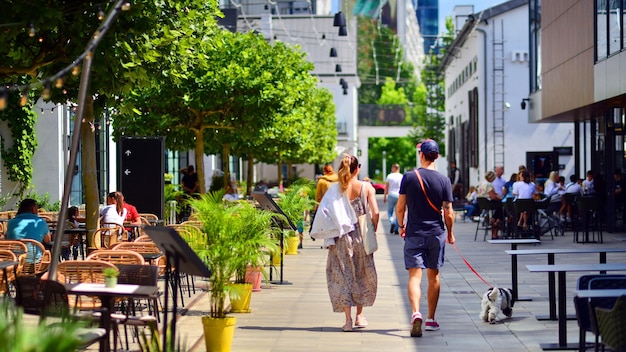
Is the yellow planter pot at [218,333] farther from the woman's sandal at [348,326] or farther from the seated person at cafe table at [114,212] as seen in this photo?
the seated person at cafe table at [114,212]

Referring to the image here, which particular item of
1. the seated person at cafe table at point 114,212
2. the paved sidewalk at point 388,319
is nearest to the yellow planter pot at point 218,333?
the paved sidewalk at point 388,319

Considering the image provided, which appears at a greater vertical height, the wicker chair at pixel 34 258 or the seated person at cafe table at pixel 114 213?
the seated person at cafe table at pixel 114 213

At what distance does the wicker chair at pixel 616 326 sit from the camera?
6.84 metres

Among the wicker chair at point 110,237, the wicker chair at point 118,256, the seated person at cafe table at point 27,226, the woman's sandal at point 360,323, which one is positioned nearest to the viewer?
the wicker chair at point 118,256

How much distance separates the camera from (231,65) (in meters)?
25.6

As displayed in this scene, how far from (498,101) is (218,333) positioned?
121 ft

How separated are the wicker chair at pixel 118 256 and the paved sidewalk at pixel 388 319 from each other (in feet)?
2.91

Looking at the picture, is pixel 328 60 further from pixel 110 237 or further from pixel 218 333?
pixel 218 333

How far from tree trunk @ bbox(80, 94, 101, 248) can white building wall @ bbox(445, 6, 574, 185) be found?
30888 millimetres

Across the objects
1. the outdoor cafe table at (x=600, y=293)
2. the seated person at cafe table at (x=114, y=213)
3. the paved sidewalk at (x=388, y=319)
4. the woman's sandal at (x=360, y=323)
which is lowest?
the paved sidewalk at (x=388, y=319)

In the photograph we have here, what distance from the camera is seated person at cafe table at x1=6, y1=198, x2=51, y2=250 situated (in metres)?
13.5

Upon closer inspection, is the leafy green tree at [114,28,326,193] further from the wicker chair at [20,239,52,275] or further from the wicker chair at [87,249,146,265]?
the wicker chair at [87,249,146,265]

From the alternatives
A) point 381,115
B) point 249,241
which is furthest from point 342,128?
point 249,241

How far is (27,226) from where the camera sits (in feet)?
44.5
